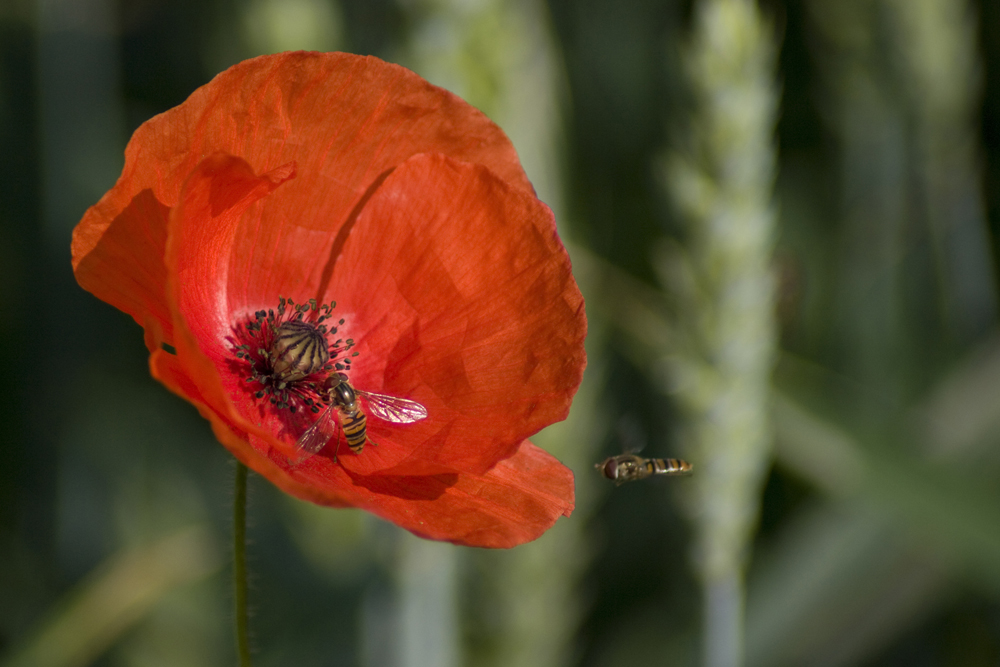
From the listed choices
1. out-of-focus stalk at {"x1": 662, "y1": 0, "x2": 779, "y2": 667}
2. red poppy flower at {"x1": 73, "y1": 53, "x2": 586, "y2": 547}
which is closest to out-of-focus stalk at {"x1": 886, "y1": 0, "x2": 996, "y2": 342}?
out-of-focus stalk at {"x1": 662, "y1": 0, "x2": 779, "y2": 667}

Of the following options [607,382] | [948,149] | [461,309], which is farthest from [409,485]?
[948,149]

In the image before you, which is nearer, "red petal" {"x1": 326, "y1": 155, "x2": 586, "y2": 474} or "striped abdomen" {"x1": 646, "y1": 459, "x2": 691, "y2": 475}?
"red petal" {"x1": 326, "y1": 155, "x2": 586, "y2": 474}

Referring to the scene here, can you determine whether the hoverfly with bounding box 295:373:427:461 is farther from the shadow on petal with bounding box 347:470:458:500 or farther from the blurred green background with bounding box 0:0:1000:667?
the blurred green background with bounding box 0:0:1000:667

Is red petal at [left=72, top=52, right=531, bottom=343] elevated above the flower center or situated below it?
above

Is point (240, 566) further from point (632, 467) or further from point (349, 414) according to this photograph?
point (632, 467)

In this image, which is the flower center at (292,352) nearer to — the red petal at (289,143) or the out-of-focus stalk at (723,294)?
the red petal at (289,143)

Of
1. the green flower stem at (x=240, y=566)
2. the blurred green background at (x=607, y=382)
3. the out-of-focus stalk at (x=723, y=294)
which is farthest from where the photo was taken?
the blurred green background at (x=607, y=382)

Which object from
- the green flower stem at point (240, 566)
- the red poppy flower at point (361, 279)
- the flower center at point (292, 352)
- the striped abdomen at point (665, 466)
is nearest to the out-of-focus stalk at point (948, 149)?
the striped abdomen at point (665, 466)
